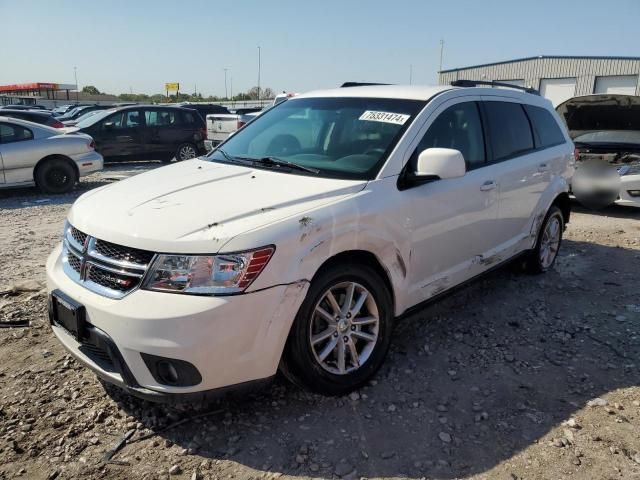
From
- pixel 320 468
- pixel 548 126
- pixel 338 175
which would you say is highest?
pixel 548 126

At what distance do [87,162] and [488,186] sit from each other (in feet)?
27.6

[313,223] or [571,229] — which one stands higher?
[313,223]

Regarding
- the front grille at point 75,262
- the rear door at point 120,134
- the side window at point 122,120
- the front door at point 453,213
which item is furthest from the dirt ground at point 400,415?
the side window at point 122,120

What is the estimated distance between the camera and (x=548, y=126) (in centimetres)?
520

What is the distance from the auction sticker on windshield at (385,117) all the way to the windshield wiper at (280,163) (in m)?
0.61

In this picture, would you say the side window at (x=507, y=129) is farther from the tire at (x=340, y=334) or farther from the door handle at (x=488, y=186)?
the tire at (x=340, y=334)

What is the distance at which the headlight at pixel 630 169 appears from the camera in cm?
787

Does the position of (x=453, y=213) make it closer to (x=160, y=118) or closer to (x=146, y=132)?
(x=146, y=132)

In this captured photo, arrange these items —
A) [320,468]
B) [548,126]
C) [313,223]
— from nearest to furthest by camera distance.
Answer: [320,468] < [313,223] < [548,126]

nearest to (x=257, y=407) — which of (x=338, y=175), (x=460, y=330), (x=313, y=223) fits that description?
(x=313, y=223)

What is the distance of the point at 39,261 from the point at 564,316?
5.16m

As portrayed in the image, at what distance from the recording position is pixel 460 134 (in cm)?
388

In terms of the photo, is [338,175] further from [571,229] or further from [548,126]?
[571,229]

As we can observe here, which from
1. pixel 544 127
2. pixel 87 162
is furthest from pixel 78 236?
pixel 87 162
